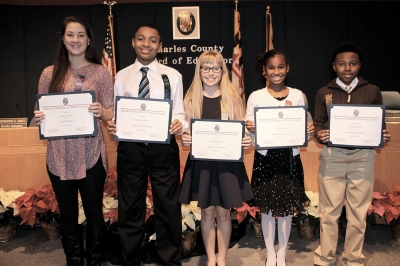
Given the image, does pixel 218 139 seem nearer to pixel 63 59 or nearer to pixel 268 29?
pixel 63 59

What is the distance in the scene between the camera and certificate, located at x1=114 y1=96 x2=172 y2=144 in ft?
8.00

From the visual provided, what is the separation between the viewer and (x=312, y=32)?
6.38 metres

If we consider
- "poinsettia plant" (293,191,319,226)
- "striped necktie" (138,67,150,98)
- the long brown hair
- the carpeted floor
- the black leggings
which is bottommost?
the carpeted floor

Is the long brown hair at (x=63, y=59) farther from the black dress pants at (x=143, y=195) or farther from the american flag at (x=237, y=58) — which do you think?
the american flag at (x=237, y=58)

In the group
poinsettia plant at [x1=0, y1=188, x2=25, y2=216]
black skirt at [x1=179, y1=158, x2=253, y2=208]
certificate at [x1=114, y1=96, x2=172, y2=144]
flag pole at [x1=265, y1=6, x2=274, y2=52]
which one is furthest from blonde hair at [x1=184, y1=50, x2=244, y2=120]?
flag pole at [x1=265, y1=6, x2=274, y2=52]

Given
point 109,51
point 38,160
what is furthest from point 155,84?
point 109,51

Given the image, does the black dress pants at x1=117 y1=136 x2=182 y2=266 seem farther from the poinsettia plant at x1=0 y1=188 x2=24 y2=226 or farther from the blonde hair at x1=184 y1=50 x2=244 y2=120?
the poinsettia plant at x1=0 y1=188 x2=24 y2=226

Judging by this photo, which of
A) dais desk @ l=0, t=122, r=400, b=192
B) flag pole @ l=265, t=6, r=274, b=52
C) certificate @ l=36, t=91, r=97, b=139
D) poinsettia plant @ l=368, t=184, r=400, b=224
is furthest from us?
flag pole @ l=265, t=6, r=274, b=52

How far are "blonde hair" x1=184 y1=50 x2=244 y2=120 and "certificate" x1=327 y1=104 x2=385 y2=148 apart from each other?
652mm

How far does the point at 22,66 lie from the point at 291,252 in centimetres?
553

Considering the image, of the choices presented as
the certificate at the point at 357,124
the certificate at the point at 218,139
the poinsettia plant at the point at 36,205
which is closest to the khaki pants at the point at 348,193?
the certificate at the point at 357,124

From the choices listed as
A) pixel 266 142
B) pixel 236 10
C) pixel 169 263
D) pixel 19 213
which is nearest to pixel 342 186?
pixel 266 142

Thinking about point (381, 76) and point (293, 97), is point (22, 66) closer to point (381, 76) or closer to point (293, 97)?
point (293, 97)

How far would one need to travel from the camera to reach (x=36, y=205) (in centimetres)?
337
